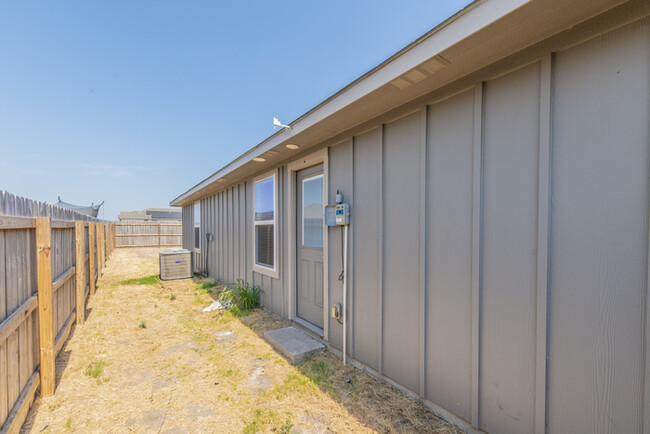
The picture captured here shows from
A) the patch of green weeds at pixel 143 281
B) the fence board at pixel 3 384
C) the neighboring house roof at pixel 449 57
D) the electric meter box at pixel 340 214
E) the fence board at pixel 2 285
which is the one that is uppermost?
the neighboring house roof at pixel 449 57

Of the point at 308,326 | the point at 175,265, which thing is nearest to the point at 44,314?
the point at 308,326

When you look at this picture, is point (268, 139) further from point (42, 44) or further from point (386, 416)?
point (42, 44)

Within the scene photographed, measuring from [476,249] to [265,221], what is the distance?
11.2 feet

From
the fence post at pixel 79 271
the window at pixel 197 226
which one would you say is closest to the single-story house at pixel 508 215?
the fence post at pixel 79 271

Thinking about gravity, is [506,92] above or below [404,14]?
below

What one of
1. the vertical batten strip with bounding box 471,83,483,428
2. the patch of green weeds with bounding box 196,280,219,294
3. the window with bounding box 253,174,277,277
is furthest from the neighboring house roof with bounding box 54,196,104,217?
the vertical batten strip with bounding box 471,83,483,428

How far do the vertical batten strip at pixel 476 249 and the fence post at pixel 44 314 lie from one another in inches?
129

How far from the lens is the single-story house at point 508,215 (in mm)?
1273

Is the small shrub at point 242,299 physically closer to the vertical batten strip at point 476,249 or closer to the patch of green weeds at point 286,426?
the patch of green weeds at point 286,426

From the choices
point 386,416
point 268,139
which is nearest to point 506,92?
point 386,416

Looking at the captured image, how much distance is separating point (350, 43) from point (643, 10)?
5563 millimetres

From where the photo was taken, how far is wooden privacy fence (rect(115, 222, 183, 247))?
15.9 metres

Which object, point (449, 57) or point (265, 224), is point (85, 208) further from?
point (449, 57)

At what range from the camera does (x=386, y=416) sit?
2.02 meters
